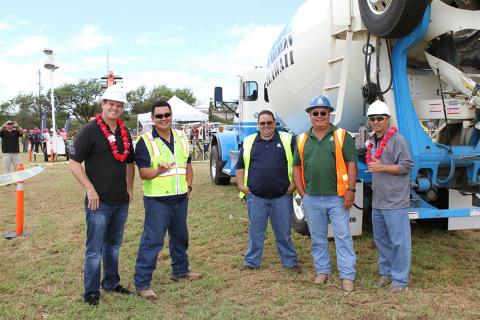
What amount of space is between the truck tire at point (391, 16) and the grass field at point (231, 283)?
2.41 m

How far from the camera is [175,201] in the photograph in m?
4.52

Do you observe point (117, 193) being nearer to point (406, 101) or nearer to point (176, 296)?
point (176, 296)

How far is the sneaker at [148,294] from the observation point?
14.3 ft

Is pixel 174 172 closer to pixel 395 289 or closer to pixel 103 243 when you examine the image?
pixel 103 243

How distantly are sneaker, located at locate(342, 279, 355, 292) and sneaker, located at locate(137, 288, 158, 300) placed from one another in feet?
5.73

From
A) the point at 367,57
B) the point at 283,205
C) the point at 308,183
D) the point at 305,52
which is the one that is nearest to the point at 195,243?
the point at 283,205

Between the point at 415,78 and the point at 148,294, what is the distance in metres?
3.47

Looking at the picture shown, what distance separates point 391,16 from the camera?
4363mm

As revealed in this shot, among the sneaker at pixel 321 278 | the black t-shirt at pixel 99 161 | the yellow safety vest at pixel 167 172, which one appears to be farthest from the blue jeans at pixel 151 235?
the sneaker at pixel 321 278

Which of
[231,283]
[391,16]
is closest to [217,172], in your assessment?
[231,283]

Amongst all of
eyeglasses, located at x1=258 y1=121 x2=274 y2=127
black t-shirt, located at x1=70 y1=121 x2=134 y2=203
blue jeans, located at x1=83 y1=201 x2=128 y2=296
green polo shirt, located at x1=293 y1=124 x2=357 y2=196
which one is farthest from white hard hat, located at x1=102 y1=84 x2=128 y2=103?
→ green polo shirt, located at x1=293 y1=124 x2=357 y2=196

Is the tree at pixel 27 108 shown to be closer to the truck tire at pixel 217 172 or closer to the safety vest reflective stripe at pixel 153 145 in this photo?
the truck tire at pixel 217 172

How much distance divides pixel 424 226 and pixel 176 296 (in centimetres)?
425

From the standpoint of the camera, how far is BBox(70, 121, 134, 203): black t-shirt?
13.1ft
